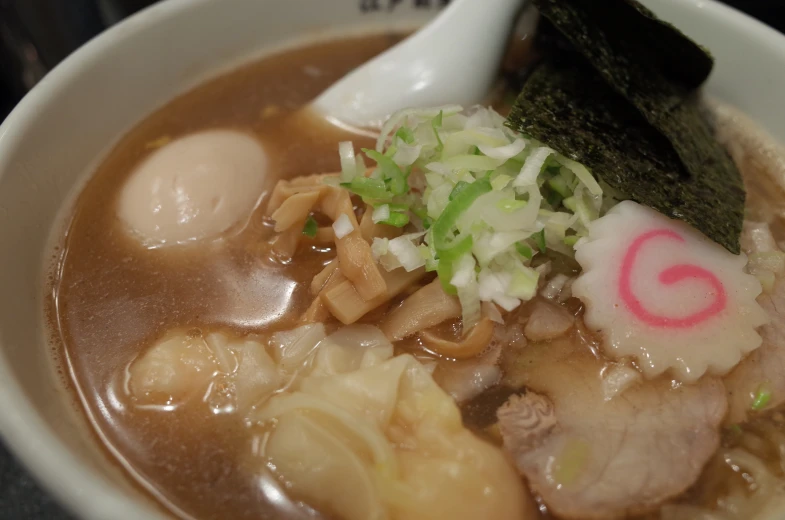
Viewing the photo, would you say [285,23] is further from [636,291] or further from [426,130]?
[636,291]

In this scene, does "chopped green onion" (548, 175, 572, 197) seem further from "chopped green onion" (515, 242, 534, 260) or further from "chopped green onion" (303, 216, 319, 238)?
"chopped green onion" (303, 216, 319, 238)

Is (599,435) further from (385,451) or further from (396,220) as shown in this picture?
(396,220)

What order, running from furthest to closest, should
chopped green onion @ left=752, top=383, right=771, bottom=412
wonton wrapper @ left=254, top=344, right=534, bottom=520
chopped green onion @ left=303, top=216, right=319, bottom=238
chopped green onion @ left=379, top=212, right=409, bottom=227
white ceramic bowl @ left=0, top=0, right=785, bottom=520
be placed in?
chopped green onion @ left=303, top=216, right=319, bottom=238 < chopped green onion @ left=379, top=212, right=409, bottom=227 < chopped green onion @ left=752, top=383, right=771, bottom=412 < wonton wrapper @ left=254, top=344, right=534, bottom=520 < white ceramic bowl @ left=0, top=0, right=785, bottom=520

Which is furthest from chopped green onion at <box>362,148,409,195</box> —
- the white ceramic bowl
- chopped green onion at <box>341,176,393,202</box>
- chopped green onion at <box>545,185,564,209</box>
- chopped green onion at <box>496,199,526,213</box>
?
the white ceramic bowl

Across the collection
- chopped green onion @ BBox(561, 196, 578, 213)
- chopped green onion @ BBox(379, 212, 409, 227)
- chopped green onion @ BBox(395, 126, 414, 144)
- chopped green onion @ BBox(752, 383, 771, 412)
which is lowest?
chopped green onion @ BBox(752, 383, 771, 412)

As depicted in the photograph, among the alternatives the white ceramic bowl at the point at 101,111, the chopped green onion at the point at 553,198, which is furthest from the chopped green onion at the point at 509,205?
the white ceramic bowl at the point at 101,111

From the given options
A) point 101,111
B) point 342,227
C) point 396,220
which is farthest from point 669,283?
point 101,111
